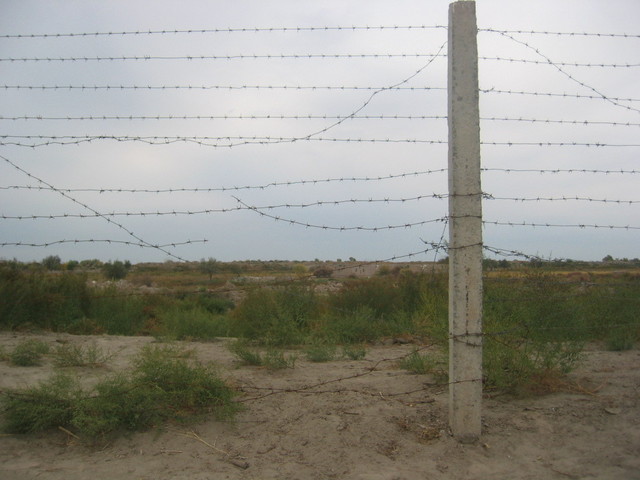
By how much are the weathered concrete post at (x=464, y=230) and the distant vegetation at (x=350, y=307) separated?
382mm

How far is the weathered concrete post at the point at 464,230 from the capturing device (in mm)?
4355

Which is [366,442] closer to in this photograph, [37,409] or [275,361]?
[275,361]

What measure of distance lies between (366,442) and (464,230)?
6.31 feet

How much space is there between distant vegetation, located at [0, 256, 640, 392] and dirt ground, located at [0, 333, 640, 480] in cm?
58

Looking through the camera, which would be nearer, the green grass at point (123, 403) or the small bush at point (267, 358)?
the green grass at point (123, 403)

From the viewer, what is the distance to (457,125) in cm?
445

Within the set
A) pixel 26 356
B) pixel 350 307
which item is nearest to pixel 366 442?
pixel 26 356

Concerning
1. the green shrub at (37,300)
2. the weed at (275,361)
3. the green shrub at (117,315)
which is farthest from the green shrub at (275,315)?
the green shrub at (37,300)

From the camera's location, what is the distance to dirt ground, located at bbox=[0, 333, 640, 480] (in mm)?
4105

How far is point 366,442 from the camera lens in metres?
4.54

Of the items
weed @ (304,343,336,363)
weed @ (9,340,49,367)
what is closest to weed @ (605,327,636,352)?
weed @ (304,343,336,363)

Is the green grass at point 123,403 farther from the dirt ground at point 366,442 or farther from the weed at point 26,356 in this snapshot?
the weed at point 26,356

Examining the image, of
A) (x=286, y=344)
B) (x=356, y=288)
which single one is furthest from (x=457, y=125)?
(x=356, y=288)

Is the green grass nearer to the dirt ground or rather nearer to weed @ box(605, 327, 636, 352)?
the dirt ground
